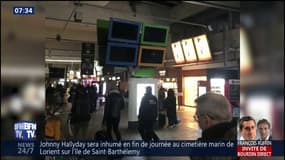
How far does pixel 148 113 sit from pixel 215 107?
41 centimetres

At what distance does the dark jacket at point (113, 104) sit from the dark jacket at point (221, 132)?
1.45ft

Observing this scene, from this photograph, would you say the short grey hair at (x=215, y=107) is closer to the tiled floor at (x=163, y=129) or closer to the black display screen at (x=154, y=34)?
the tiled floor at (x=163, y=129)

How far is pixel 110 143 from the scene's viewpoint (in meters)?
1.65

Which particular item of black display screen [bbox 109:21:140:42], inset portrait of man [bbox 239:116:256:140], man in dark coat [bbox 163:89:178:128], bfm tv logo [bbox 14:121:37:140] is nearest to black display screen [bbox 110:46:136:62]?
black display screen [bbox 109:21:140:42]

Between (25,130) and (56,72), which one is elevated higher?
(56,72)

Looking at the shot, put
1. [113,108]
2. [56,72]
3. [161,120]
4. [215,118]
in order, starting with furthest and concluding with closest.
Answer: [161,120] → [113,108] → [56,72] → [215,118]

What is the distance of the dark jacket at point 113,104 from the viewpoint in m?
1.76

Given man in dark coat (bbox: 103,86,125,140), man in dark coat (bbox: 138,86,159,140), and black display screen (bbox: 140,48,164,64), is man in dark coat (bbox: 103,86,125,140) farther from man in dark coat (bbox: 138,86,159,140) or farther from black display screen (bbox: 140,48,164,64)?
black display screen (bbox: 140,48,164,64)

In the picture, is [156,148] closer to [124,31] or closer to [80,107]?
[80,107]

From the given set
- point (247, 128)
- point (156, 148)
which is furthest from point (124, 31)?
point (247, 128)

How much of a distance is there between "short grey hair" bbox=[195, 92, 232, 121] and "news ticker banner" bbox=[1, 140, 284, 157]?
0.54 feet

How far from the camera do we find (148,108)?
182cm

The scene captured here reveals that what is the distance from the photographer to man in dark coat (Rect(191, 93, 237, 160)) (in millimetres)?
1546
